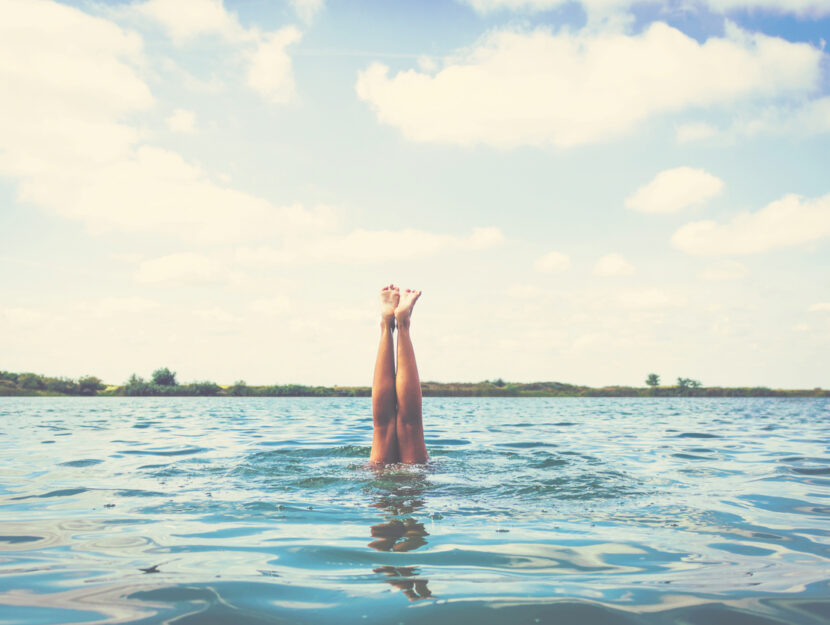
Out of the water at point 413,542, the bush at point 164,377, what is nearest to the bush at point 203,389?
the bush at point 164,377

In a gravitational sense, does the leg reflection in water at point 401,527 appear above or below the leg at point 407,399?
below

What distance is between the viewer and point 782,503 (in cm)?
644

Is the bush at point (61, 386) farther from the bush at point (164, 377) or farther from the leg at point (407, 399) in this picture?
the leg at point (407, 399)

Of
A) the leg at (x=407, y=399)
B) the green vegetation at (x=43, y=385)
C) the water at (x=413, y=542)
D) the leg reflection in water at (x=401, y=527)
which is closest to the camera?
the water at (x=413, y=542)

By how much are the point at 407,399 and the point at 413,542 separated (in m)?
2.90

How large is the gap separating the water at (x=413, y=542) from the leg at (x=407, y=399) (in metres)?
0.26

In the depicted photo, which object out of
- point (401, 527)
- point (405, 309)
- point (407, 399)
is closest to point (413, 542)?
point (401, 527)

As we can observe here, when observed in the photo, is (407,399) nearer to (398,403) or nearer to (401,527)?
(398,403)

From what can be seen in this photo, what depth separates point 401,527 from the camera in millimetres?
5012

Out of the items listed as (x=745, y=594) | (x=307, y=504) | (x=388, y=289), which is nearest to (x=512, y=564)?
(x=745, y=594)

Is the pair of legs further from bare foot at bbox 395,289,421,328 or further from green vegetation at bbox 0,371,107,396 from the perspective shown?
green vegetation at bbox 0,371,107,396

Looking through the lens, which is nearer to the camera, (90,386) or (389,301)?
(389,301)

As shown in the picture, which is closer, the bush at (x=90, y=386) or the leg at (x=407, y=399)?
the leg at (x=407, y=399)

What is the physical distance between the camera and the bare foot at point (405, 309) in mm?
7941
